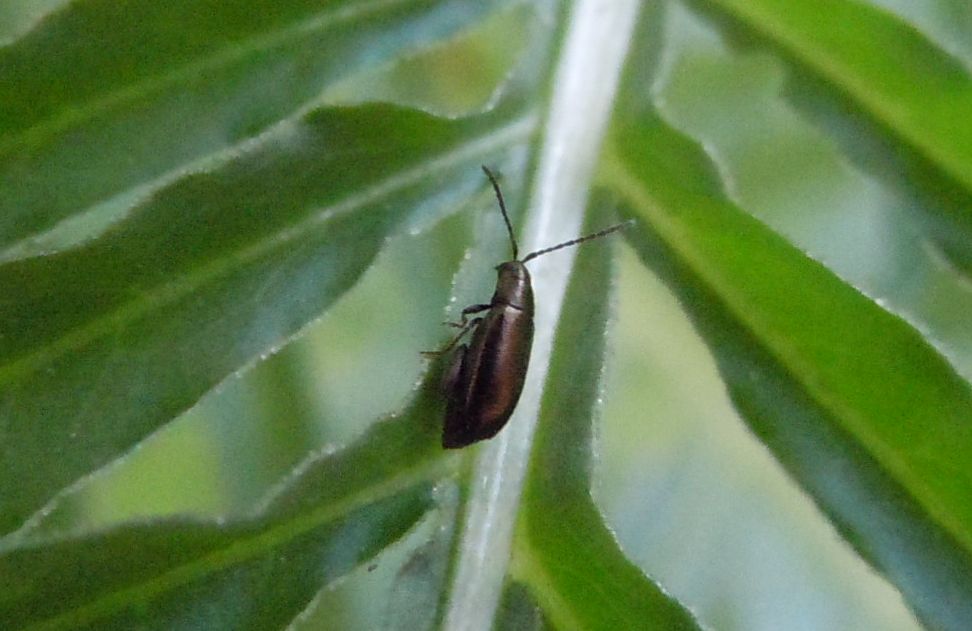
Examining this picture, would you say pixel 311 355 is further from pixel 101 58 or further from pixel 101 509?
pixel 101 58

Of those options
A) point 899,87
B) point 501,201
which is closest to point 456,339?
point 501,201

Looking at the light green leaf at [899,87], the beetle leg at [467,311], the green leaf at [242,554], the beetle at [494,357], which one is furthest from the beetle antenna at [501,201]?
the light green leaf at [899,87]

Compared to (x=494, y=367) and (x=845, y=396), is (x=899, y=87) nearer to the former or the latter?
(x=845, y=396)

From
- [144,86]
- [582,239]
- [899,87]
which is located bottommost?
[899,87]

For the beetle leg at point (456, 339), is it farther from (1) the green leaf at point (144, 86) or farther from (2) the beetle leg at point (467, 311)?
(1) the green leaf at point (144, 86)

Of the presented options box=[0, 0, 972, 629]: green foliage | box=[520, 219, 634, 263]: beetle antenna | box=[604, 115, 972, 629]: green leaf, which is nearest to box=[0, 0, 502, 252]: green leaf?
box=[0, 0, 972, 629]: green foliage

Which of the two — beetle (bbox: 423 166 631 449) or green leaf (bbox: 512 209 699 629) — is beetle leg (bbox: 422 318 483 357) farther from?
green leaf (bbox: 512 209 699 629)

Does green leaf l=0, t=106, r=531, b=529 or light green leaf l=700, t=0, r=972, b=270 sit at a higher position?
green leaf l=0, t=106, r=531, b=529
